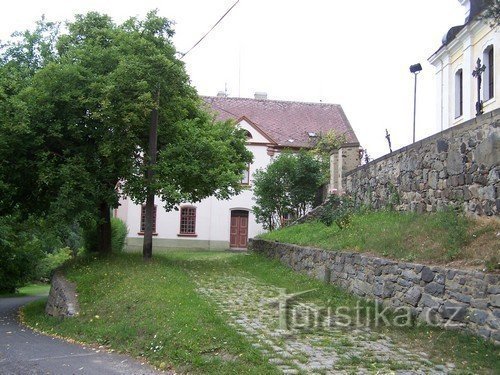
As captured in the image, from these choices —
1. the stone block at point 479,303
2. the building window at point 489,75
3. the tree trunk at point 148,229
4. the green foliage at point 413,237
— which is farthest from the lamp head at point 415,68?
the stone block at point 479,303

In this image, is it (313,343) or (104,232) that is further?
(104,232)

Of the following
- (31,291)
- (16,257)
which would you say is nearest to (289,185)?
(16,257)

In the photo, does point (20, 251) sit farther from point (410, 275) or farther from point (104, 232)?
point (410, 275)

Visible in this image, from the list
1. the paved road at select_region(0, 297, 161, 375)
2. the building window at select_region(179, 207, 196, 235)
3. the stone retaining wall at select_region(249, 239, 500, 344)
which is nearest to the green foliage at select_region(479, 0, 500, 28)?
the stone retaining wall at select_region(249, 239, 500, 344)

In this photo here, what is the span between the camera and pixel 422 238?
952 centimetres

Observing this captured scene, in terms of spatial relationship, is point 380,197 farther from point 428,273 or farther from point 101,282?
point 101,282

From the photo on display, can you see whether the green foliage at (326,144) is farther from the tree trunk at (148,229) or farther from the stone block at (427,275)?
the stone block at (427,275)

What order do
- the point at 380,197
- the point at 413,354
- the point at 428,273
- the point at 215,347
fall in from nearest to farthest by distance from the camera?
the point at 413,354
the point at 215,347
the point at 428,273
the point at 380,197

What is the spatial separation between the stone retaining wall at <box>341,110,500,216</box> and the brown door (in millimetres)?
17204

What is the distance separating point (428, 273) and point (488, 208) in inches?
72.6

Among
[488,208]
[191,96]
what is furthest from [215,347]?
[191,96]

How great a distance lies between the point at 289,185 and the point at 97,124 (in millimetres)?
9893

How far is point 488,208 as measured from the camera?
8.91 metres

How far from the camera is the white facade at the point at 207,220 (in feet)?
104
